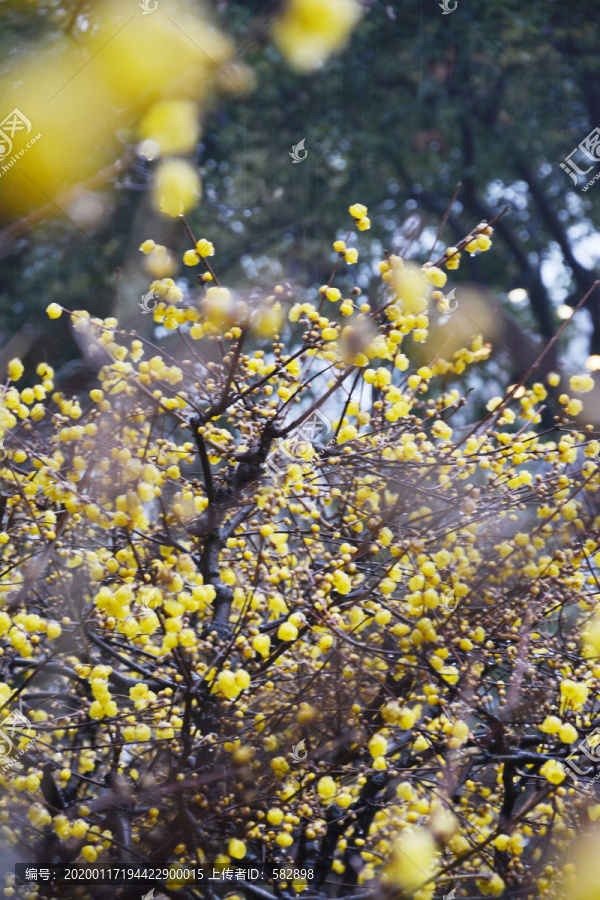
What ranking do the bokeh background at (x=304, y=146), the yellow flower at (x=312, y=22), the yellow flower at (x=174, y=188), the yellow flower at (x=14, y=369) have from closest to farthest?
the yellow flower at (x=312, y=22), the bokeh background at (x=304, y=146), the yellow flower at (x=174, y=188), the yellow flower at (x=14, y=369)

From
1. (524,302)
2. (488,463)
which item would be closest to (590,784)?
(488,463)

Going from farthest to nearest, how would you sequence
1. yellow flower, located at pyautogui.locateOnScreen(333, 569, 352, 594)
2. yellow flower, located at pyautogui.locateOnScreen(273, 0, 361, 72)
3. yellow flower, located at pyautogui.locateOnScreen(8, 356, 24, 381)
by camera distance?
yellow flower, located at pyautogui.locateOnScreen(8, 356, 24, 381) → yellow flower, located at pyautogui.locateOnScreen(333, 569, 352, 594) → yellow flower, located at pyautogui.locateOnScreen(273, 0, 361, 72)

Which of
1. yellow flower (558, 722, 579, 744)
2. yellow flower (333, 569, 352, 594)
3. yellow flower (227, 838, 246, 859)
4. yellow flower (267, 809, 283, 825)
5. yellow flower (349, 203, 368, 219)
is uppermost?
yellow flower (349, 203, 368, 219)

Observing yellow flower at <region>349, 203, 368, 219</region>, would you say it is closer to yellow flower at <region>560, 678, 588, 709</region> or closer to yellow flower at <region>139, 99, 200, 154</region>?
yellow flower at <region>139, 99, 200, 154</region>

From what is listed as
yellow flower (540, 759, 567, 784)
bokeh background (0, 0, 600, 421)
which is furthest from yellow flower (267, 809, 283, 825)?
bokeh background (0, 0, 600, 421)

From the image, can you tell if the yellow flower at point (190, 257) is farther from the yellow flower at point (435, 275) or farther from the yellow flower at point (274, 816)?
the yellow flower at point (274, 816)

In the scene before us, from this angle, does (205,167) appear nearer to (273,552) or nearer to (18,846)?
(273,552)

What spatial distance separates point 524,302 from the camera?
398 centimetres

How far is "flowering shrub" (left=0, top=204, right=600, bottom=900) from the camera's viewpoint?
91 cm

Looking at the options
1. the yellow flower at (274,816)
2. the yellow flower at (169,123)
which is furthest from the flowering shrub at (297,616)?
the yellow flower at (169,123)

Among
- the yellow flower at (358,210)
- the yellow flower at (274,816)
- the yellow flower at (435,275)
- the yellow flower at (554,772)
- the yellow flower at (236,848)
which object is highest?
the yellow flower at (358,210)

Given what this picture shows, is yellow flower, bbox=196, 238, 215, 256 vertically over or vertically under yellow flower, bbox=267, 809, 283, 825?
over

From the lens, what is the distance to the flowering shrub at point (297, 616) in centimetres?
91

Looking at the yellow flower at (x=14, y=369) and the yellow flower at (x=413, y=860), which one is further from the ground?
the yellow flower at (x=14, y=369)
